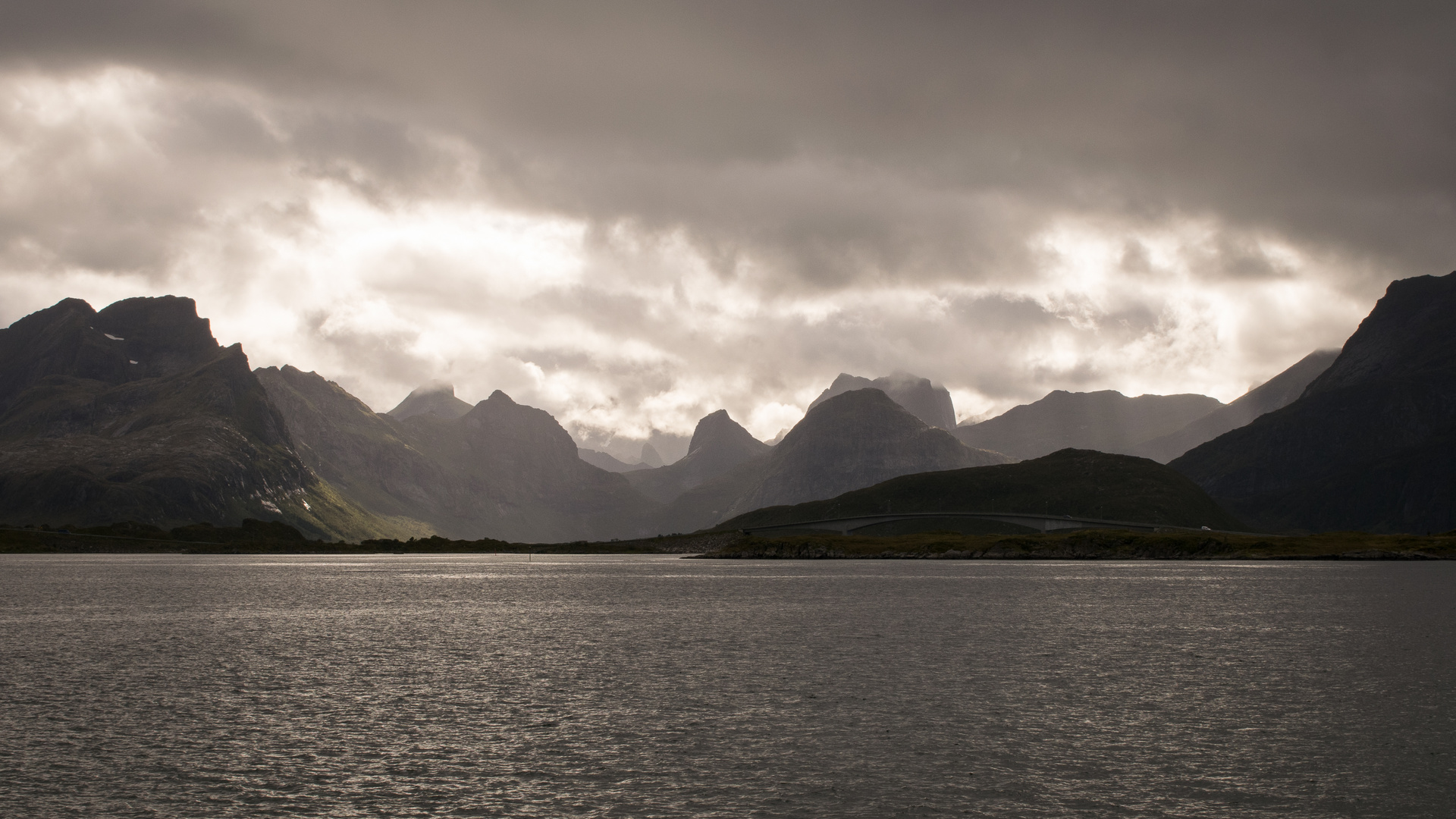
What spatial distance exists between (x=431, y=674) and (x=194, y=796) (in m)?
27.3

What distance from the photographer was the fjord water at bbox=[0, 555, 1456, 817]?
1214 inches

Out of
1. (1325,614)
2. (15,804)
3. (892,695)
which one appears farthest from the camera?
(1325,614)

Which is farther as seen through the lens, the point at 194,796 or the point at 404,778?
the point at 404,778

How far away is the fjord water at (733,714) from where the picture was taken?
3084cm

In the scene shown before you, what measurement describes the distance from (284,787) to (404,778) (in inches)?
146

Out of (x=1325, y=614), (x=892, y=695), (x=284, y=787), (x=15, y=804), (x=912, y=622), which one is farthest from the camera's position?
(x=1325, y=614)

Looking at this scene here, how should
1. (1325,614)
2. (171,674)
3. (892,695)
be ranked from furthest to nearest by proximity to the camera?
(1325,614) → (171,674) → (892,695)

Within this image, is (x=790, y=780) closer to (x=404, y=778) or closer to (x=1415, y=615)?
(x=404, y=778)

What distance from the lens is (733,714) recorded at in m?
44.9

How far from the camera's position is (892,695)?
164 ft

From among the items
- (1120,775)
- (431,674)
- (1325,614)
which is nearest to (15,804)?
(431,674)

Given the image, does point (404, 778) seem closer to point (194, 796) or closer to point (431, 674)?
point (194, 796)

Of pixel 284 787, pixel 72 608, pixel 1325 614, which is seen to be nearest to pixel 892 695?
pixel 284 787

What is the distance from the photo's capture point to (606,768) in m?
34.4
